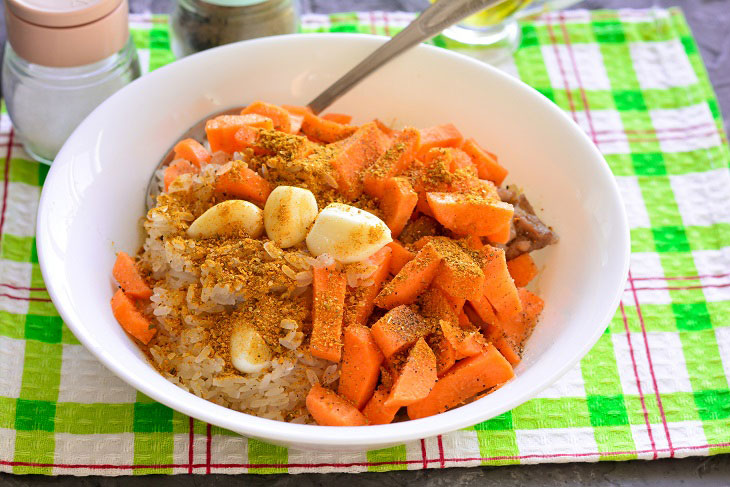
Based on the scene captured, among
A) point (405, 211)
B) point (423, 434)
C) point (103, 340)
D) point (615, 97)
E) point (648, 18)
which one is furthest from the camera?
point (648, 18)

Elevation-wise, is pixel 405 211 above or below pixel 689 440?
above

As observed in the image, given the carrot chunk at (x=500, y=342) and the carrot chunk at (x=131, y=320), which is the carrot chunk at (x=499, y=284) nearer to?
the carrot chunk at (x=500, y=342)

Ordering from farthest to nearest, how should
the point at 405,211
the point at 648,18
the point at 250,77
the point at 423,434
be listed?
the point at 648,18 → the point at 250,77 → the point at 405,211 → the point at 423,434

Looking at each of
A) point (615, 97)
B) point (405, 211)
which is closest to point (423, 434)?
point (405, 211)

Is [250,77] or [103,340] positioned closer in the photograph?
[103,340]

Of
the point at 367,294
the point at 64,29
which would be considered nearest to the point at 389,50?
the point at 367,294

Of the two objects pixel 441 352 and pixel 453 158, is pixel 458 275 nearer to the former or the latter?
→ pixel 441 352

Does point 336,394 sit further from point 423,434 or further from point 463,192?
point 463,192
